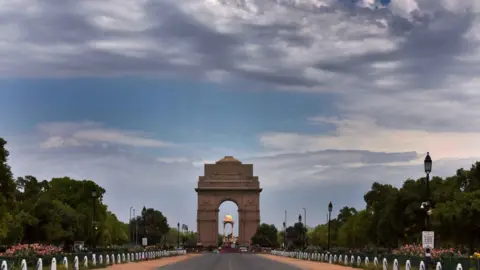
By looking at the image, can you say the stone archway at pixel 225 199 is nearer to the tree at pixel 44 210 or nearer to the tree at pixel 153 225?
the tree at pixel 153 225

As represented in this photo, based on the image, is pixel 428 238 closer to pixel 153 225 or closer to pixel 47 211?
pixel 47 211

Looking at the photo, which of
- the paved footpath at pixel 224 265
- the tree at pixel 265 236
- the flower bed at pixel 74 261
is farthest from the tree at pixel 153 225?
the paved footpath at pixel 224 265

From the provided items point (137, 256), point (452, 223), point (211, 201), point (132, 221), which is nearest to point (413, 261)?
point (452, 223)

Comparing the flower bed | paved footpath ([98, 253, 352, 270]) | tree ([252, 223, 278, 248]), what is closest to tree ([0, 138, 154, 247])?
the flower bed

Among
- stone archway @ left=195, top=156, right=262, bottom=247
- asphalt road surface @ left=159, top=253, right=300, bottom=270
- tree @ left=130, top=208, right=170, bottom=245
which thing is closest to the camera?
Result: asphalt road surface @ left=159, top=253, right=300, bottom=270

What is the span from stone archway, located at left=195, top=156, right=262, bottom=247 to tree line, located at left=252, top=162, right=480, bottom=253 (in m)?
48.1

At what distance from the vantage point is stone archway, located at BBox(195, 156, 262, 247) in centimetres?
15462

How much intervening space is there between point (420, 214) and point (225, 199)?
89.3 m

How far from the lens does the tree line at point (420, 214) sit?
5397cm

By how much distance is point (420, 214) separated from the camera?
68.6 m

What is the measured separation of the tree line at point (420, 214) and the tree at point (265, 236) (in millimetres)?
44651

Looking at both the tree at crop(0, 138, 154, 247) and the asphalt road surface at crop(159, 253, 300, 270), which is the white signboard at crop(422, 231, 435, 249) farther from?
the tree at crop(0, 138, 154, 247)

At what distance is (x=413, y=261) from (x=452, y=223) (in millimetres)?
21416

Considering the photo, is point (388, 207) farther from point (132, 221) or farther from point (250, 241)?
point (132, 221)
